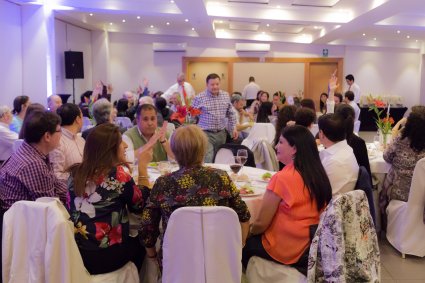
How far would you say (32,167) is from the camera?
2.83 meters

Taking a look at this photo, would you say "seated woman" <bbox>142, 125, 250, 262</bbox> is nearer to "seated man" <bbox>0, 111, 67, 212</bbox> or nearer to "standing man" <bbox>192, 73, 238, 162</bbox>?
"seated man" <bbox>0, 111, 67, 212</bbox>

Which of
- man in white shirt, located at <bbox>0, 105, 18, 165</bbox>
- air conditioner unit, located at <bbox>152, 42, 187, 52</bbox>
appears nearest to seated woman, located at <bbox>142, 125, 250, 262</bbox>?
man in white shirt, located at <bbox>0, 105, 18, 165</bbox>

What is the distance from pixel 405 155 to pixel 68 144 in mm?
3136

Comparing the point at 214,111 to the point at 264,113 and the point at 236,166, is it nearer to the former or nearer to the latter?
the point at 264,113

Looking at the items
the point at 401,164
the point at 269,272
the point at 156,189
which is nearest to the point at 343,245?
the point at 269,272

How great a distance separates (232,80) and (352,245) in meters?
15.0

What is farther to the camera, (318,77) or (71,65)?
(318,77)

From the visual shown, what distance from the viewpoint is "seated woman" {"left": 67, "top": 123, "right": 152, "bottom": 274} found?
2.53 meters

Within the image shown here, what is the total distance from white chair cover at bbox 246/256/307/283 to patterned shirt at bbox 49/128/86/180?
5.72 feet

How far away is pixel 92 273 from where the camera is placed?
2.60 m

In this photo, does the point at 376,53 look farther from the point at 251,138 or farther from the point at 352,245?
the point at 352,245

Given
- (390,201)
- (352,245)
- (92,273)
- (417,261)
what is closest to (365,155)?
(390,201)

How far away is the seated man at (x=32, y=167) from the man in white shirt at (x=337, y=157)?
2.01 meters

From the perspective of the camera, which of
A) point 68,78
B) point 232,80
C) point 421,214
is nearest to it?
point 421,214
